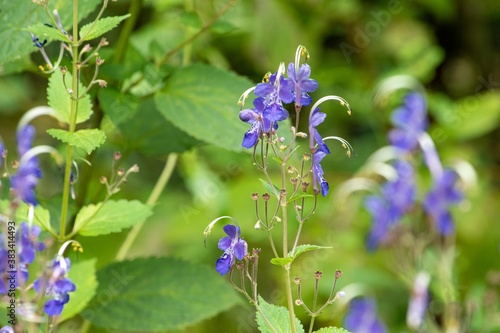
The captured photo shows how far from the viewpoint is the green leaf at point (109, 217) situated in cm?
96

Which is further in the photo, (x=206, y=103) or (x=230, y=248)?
(x=206, y=103)

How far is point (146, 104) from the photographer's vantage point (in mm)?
1275

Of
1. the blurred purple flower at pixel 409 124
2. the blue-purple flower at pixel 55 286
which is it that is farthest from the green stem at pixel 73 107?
the blurred purple flower at pixel 409 124

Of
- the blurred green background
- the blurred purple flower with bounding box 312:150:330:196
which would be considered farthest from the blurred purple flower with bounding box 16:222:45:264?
the blurred green background

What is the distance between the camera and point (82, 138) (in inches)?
34.9

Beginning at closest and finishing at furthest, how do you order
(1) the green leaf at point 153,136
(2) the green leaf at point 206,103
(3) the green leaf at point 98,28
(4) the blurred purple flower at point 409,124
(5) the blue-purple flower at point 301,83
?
(5) the blue-purple flower at point 301,83 → (3) the green leaf at point 98,28 → (2) the green leaf at point 206,103 → (1) the green leaf at point 153,136 → (4) the blurred purple flower at point 409,124

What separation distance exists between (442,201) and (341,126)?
1.04 meters

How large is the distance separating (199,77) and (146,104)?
4.7 inches

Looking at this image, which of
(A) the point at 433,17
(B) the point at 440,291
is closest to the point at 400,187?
(B) the point at 440,291

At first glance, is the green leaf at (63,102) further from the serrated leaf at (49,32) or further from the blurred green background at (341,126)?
the blurred green background at (341,126)

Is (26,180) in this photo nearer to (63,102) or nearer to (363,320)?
(63,102)

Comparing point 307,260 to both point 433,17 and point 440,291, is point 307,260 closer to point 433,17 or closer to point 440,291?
point 440,291

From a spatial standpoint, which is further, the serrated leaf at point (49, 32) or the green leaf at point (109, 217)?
the green leaf at point (109, 217)

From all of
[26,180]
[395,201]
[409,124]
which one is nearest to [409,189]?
[395,201]
